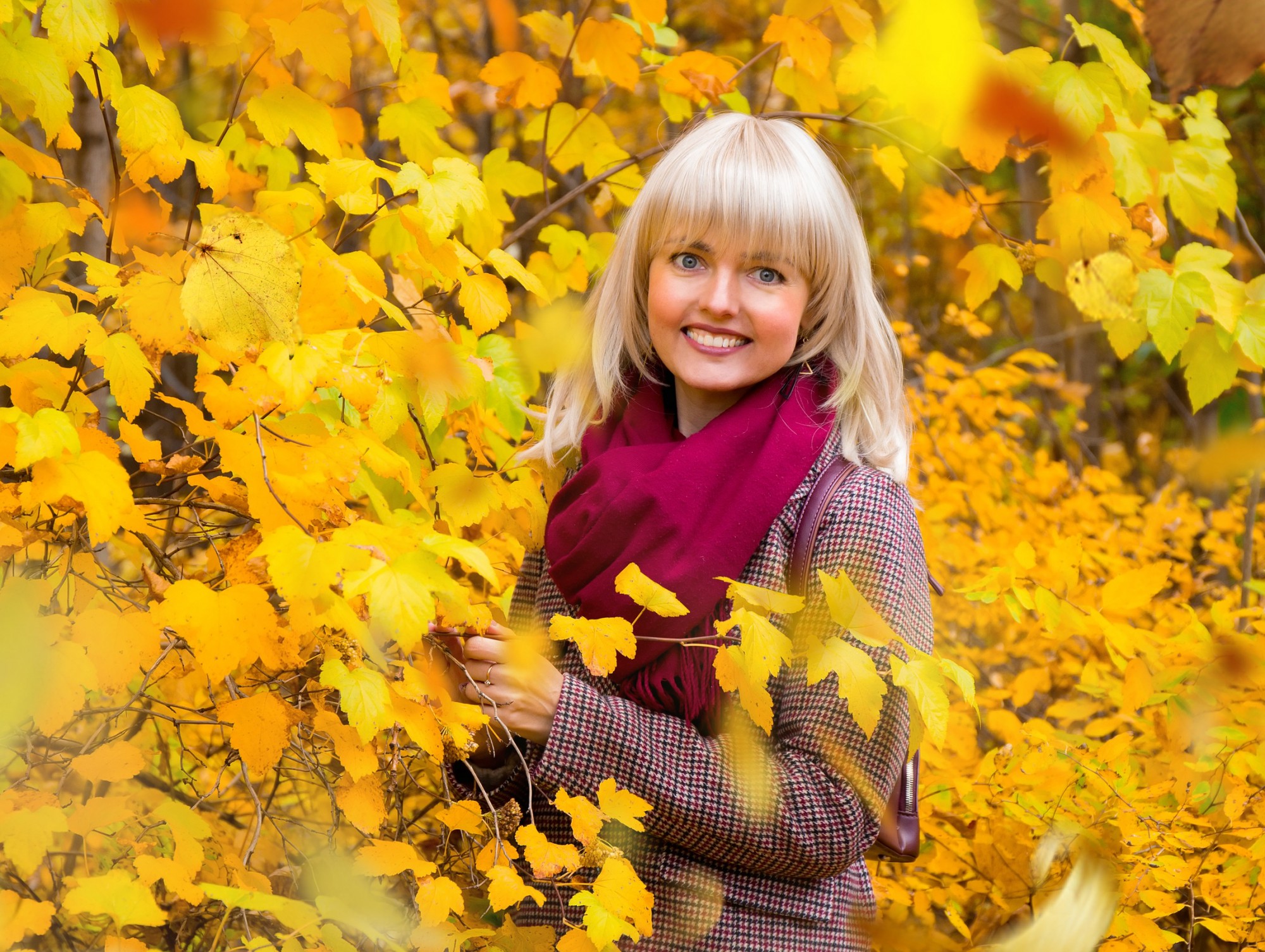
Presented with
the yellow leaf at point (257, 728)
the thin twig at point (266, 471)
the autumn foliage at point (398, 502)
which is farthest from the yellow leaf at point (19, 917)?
the thin twig at point (266, 471)

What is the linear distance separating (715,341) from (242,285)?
741 millimetres

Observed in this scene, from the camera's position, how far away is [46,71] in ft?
4.42

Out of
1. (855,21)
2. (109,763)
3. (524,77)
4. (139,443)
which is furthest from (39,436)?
(855,21)

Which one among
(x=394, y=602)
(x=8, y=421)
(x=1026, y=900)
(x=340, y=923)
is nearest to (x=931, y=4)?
(x=394, y=602)

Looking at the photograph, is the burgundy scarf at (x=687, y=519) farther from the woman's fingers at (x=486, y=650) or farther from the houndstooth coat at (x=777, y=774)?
the woman's fingers at (x=486, y=650)

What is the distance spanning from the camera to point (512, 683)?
61.0 inches

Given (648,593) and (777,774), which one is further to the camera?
(777,774)

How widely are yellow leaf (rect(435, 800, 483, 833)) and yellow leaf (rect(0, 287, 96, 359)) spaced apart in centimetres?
72

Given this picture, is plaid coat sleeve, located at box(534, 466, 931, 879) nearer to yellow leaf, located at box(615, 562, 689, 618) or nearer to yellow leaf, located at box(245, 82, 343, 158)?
yellow leaf, located at box(615, 562, 689, 618)

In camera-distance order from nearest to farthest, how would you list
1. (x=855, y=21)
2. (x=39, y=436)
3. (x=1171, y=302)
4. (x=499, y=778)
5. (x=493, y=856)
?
→ (x=39, y=436)
(x=493, y=856)
(x=499, y=778)
(x=1171, y=302)
(x=855, y=21)

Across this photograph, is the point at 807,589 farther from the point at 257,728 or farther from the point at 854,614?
the point at 257,728

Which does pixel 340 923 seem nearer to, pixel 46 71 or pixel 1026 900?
pixel 46 71

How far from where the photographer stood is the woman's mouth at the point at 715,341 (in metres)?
1.74

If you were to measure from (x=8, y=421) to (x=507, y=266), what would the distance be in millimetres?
732
